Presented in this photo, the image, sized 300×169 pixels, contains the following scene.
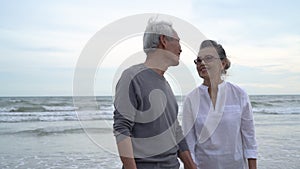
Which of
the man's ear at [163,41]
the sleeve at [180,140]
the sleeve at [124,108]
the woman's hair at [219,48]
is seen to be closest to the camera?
the sleeve at [124,108]

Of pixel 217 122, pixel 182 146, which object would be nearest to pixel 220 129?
pixel 217 122

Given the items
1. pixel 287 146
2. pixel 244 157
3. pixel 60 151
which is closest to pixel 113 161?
pixel 60 151

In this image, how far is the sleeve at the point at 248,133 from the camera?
203 centimetres

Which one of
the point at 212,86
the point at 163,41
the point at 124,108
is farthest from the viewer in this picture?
the point at 212,86

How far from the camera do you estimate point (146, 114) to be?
1543 mm

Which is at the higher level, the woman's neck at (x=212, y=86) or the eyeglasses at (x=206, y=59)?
the eyeglasses at (x=206, y=59)

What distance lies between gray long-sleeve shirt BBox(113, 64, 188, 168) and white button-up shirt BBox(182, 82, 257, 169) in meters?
0.36

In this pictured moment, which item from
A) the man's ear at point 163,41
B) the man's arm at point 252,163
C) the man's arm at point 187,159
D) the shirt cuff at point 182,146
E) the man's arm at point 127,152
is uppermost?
the man's ear at point 163,41

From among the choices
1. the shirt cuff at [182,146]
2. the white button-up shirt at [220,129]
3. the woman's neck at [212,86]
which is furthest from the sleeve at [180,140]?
the woman's neck at [212,86]

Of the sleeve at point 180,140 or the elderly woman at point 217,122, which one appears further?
the elderly woman at point 217,122

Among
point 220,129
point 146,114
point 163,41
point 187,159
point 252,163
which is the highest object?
point 163,41

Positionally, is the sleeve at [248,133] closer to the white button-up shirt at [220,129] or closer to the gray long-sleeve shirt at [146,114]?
the white button-up shirt at [220,129]

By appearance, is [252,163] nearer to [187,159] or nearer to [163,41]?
[187,159]

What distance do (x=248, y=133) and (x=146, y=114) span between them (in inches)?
30.2
